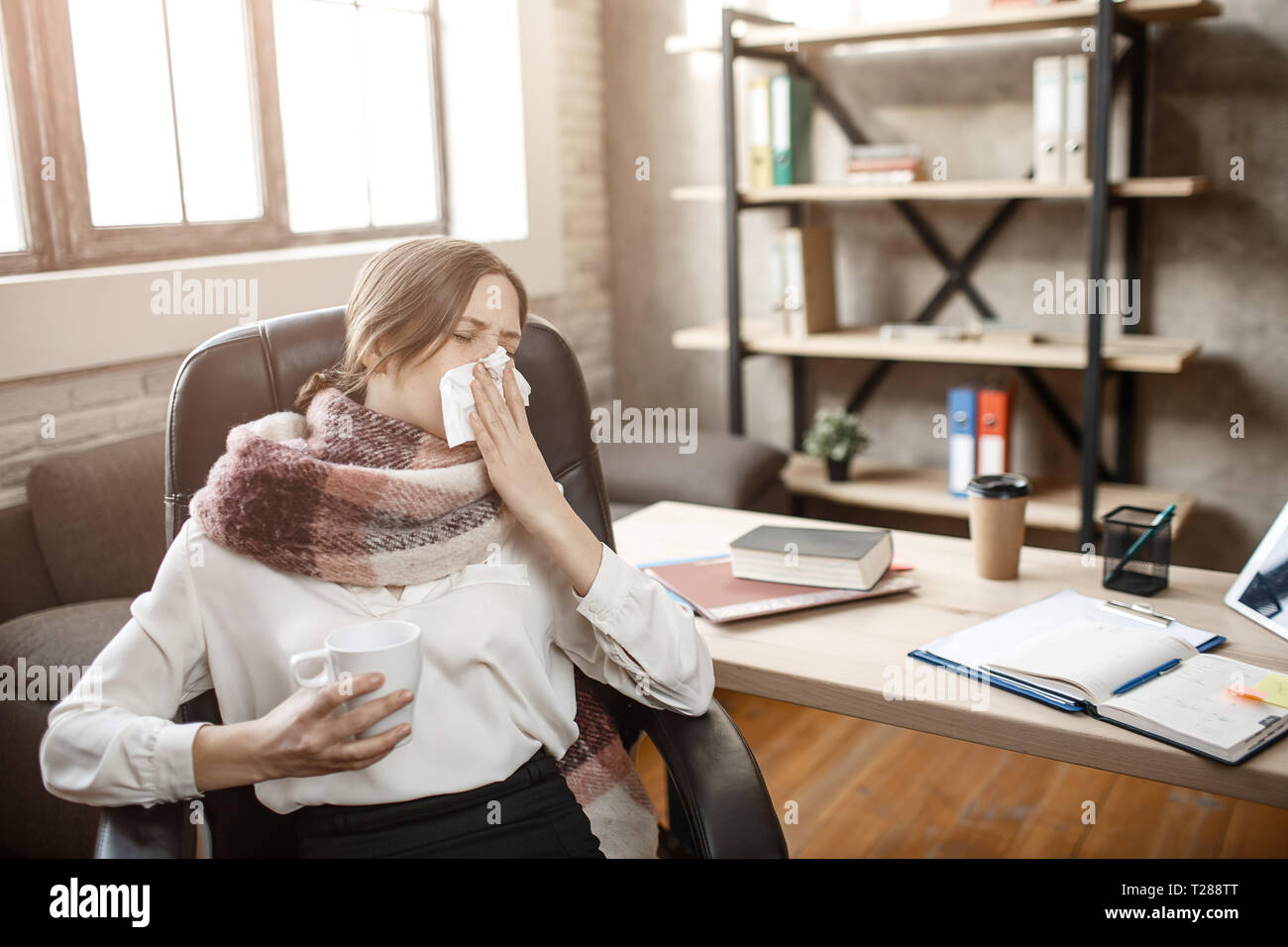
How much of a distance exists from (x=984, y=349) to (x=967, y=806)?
47.7 inches

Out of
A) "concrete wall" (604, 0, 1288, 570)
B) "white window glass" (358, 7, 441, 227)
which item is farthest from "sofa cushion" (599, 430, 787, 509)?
"white window glass" (358, 7, 441, 227)

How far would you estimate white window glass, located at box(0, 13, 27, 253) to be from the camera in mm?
2227

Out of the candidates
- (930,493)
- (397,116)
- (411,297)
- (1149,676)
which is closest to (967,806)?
(930,493)

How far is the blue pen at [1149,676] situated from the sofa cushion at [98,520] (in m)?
1.68

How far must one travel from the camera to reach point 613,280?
3.98 m

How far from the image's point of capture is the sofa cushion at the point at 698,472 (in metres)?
3.00

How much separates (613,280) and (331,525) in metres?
2.90

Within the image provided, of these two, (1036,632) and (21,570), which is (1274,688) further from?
(21,570)

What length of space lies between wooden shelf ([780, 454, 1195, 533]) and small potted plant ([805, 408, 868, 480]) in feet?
0.18

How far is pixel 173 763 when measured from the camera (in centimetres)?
105

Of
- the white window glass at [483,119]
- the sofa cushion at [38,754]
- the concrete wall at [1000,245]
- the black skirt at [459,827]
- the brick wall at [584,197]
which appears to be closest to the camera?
the black skirt at [459,827]

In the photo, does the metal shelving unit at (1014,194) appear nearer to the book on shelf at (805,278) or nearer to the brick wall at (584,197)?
the book on shelf at (805,278)

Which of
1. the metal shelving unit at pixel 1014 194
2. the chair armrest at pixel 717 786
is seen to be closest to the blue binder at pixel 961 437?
the metal shelving unit at pixel 1014 194

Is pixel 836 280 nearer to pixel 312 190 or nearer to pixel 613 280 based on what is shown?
pixel 613 280
